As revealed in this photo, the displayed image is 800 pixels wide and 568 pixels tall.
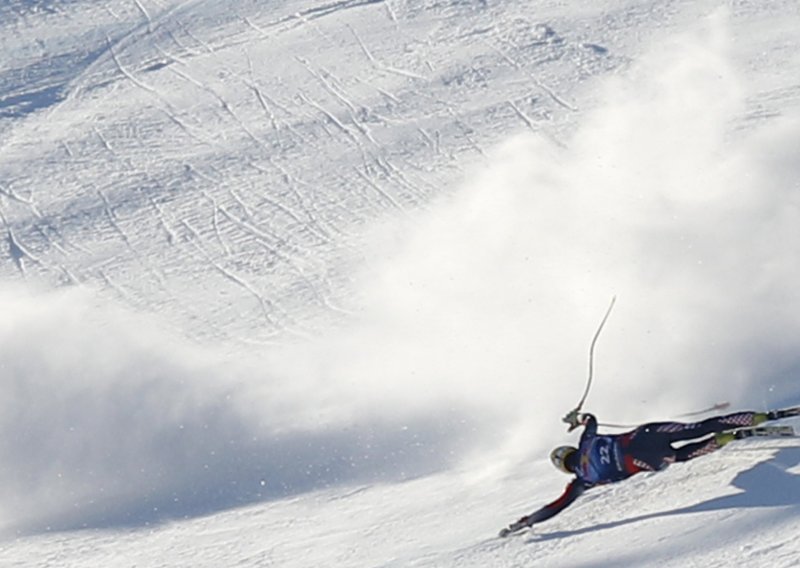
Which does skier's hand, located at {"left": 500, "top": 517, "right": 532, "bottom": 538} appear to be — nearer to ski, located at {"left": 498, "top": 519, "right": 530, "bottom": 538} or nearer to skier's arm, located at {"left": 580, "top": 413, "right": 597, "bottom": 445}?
ski, located at {"left": 498, "top": 519, "right": 530, "bottom": 538}

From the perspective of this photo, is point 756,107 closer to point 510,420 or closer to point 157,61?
point 510,420

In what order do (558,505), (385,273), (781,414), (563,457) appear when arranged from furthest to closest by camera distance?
(385,273) → (563,457) → (558,505) → (781,414)

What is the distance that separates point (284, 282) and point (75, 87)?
182 inches

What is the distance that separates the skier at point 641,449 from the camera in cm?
732

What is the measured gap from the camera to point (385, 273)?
38.7 ft

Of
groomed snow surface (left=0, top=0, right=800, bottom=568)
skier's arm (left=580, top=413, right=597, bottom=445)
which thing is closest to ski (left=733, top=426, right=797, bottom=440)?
groomed snow surface (left=0, top=0, right=800, bottom=568)

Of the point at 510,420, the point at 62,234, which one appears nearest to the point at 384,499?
the point at 510,420

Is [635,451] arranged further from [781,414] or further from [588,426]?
[781,414]

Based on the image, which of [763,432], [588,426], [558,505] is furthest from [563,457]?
[763,432]

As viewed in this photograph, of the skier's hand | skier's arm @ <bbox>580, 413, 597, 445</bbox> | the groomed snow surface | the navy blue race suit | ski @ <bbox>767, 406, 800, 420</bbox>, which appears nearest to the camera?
ski @ <bbox>767, 406, 800, 420</bbox>

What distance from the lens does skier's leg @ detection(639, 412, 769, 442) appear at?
7293 millimetres

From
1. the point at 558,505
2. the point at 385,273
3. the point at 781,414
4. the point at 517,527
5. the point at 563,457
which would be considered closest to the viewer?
the point at 781,414

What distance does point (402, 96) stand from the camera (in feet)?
46.2

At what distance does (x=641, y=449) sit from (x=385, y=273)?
470cm
